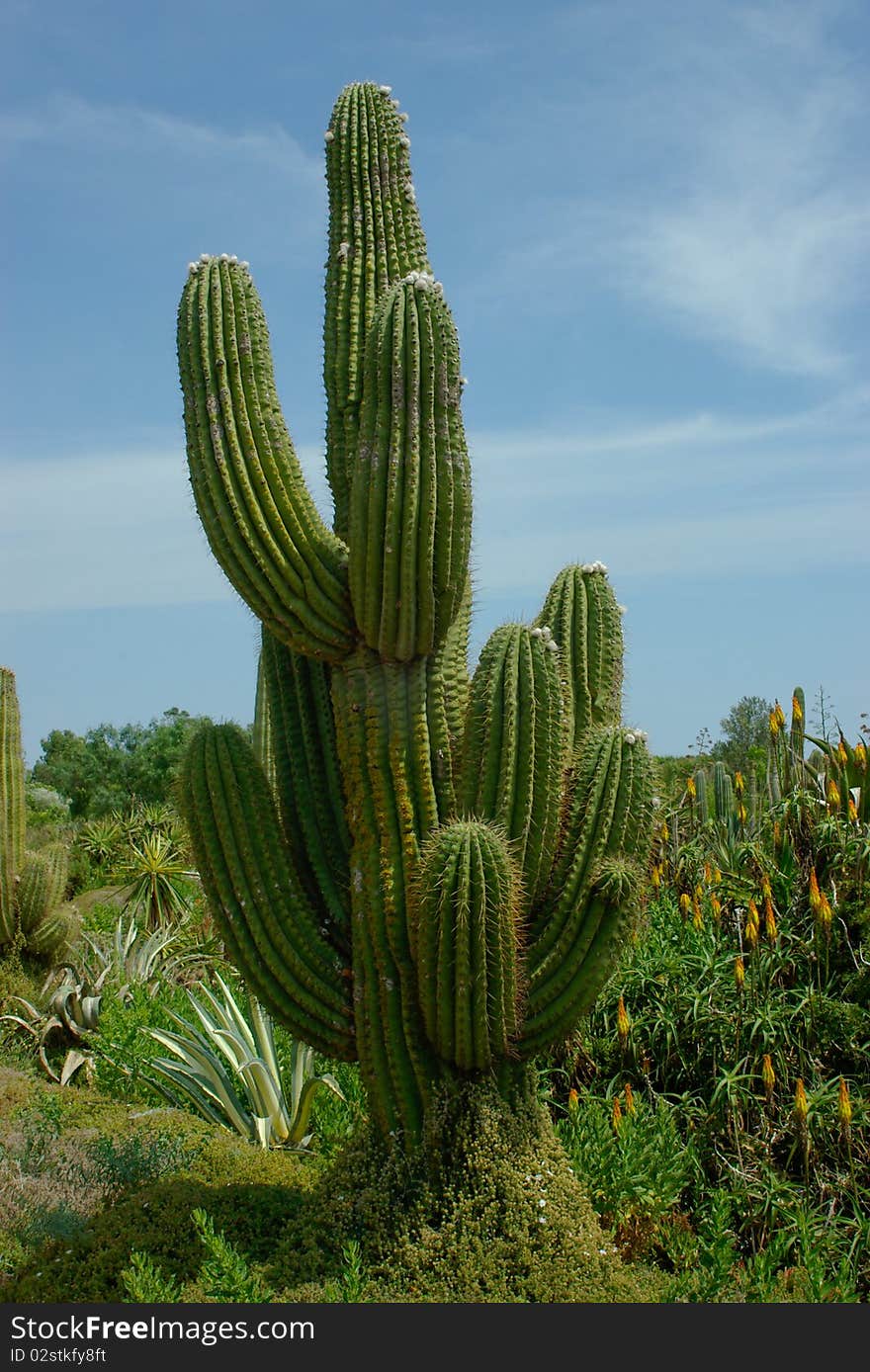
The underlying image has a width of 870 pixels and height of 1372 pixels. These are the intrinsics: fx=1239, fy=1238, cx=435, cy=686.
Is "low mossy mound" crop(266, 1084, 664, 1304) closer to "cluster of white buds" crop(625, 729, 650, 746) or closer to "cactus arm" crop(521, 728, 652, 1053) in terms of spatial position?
"cactus arm" crop(521, 728, 652, 1053)

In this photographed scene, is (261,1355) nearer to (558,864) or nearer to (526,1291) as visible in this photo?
(526,1291)

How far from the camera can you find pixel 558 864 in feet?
17.1

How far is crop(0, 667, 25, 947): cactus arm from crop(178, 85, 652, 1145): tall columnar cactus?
592 cm

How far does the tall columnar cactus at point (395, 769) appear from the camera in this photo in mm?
4973

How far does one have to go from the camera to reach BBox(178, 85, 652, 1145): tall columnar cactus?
196 inches

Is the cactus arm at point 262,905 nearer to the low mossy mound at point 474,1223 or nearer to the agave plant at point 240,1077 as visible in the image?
the low mossy mound at point 474,1223

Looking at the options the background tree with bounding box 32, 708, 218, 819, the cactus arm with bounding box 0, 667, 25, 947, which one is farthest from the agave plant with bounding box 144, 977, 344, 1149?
the background tree with bounding box 32, 708, 218, 819

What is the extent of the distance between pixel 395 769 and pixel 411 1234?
185cm

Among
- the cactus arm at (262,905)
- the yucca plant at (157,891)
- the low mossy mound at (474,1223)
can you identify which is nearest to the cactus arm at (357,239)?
the cactus arm at (262,905)

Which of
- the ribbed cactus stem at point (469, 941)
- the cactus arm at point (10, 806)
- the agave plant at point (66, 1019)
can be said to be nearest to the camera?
the ribbed cactus stem at point (469, 941)

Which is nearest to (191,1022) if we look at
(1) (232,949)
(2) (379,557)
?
(1) (232,949)

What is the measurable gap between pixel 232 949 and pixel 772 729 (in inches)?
202

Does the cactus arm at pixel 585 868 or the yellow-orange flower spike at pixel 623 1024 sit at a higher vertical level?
the cactus arm at pixel 585 868

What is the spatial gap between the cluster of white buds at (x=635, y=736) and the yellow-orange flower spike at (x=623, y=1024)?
175 centimetres
